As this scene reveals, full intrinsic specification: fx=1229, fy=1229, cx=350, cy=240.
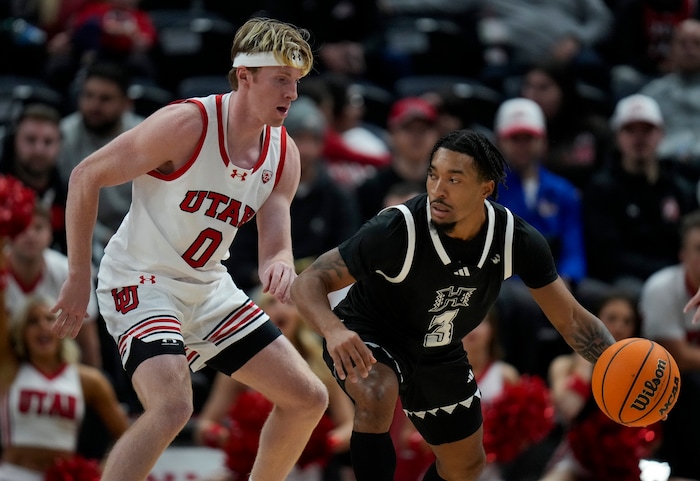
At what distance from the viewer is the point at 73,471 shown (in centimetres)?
718

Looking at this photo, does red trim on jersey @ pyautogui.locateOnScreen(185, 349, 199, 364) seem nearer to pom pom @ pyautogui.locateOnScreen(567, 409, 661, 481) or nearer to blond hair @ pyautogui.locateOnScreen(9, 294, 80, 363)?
blond hair @ pyautogui.locateOnScreen(9, 294, 80, 363)

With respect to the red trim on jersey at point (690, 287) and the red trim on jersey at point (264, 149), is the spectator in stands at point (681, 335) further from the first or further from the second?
the red trim on jersey at point (264, 149)

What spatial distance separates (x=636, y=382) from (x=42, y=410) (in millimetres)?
3904

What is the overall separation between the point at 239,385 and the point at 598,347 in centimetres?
299

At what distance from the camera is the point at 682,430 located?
788 cm

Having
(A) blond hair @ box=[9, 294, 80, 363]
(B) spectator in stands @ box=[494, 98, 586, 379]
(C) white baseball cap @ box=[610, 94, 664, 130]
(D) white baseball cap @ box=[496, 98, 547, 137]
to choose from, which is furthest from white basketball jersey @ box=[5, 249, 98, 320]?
(C) white baseball cap @ box=[610, 94, 664, 130]

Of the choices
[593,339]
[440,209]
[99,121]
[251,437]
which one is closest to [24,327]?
[251,437]

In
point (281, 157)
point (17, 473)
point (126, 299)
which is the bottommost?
point (17, 473)

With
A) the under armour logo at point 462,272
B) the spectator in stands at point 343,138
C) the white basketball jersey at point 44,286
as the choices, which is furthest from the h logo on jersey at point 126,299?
the spectator in stands at point 343,138

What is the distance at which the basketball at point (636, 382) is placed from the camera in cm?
539

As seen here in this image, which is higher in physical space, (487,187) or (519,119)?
(487,187)

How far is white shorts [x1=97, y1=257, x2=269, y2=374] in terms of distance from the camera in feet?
17.6

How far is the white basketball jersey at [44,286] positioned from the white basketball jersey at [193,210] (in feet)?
8.56

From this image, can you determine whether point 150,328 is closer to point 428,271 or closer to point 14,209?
point 428,271
